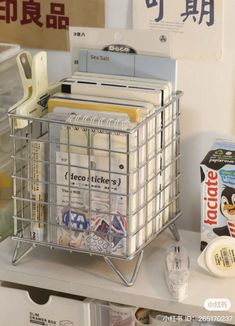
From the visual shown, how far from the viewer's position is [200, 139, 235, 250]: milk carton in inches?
47.0

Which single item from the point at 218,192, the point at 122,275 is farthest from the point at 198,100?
the point at 122,275

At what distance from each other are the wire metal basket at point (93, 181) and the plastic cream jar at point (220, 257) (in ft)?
0.32

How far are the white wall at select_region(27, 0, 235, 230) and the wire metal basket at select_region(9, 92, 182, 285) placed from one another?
0.11 meters

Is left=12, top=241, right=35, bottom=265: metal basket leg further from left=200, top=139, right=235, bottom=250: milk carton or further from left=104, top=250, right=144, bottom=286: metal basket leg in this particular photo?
left=200, top=139, right=235, bottom=250: milk carton

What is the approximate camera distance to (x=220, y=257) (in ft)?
3.90

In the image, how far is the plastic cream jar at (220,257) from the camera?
1184 mm

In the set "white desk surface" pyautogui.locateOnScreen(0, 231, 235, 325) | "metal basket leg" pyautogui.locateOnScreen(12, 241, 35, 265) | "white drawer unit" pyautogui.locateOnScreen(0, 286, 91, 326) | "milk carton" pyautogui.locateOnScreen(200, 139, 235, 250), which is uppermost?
"milk carton" pyautogui.locateOnScreen(200, 139, 235, 250)

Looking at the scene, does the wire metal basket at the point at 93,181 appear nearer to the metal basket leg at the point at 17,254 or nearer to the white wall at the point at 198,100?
the metal basket leg at the point at 17,254

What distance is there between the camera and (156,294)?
1150 millimetres

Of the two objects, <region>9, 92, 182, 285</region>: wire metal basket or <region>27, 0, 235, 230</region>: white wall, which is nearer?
<region>9, 92, 182, 285</region>: wire metal basket

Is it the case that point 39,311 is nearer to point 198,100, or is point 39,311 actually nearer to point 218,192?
point 218,192

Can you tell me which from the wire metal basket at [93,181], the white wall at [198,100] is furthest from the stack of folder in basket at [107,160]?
the white wall at [198,100]

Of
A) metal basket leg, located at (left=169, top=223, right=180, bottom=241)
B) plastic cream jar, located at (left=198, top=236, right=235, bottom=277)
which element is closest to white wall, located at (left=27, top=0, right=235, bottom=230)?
metal basket leg, located at (left=169, top=223, right=180, bottom=241)

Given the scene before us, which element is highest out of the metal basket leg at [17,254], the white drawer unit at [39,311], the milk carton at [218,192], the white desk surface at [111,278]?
the milk carton at [218,192]
